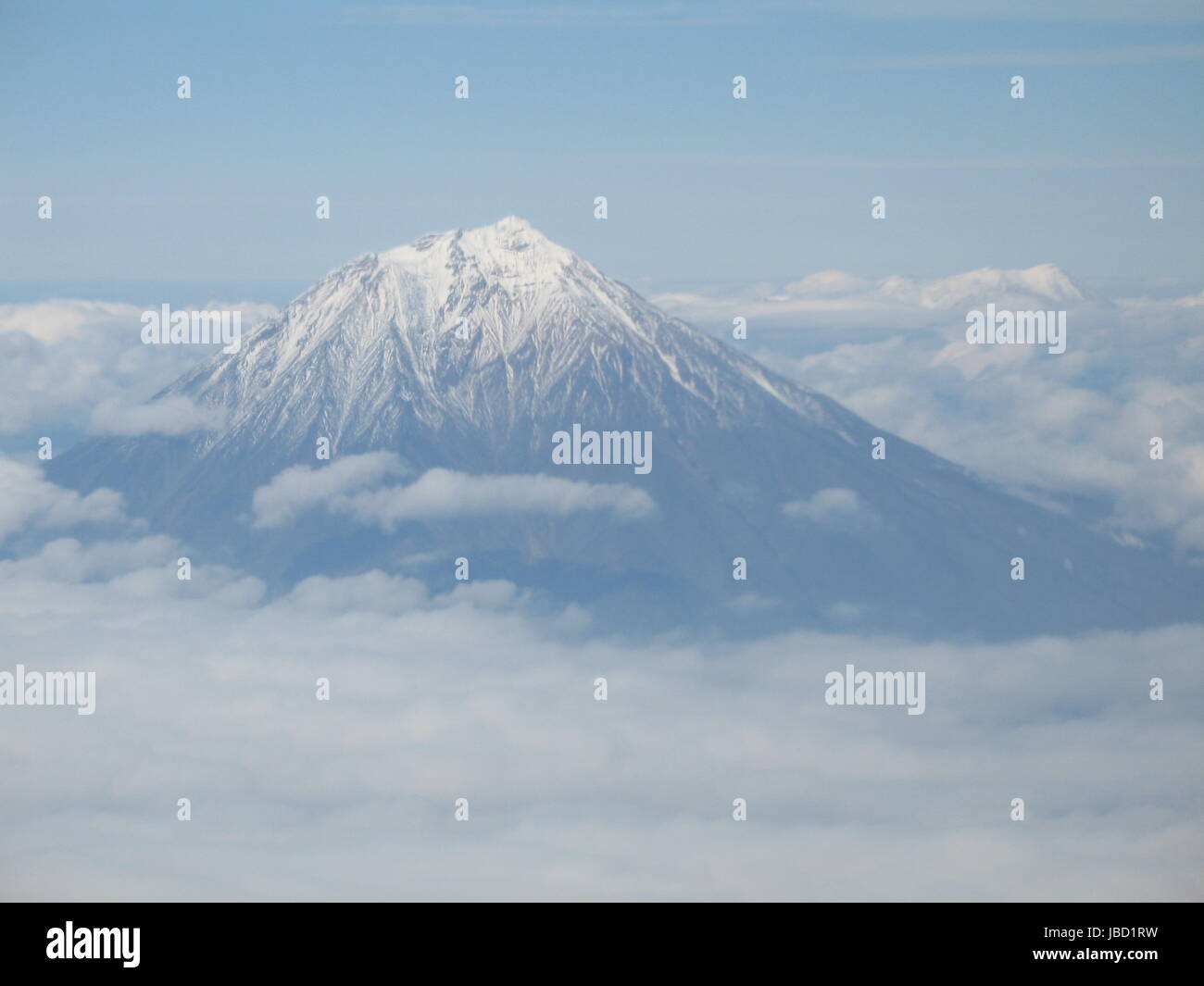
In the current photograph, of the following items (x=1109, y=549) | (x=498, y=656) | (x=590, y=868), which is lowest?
(x=590, y=868)

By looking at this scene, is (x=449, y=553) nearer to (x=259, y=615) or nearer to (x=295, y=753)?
(x=259, y=615)

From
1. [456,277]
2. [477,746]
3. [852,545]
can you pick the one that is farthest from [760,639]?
[456,277]

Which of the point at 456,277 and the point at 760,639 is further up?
the point at 456,277

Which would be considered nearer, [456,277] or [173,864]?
[173,864]

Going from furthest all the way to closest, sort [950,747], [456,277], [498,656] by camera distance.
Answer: [456,277] → [498,656] → [950,747]

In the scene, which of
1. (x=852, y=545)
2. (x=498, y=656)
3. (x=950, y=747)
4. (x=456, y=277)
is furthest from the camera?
(x=456, y=277)

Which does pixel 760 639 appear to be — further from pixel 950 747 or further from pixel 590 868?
pixel 590 868
